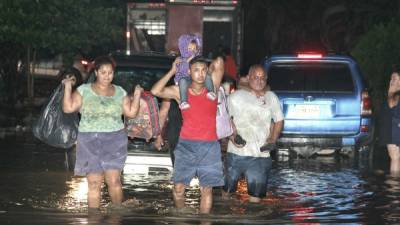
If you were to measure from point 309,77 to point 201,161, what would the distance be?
6936 millimetres

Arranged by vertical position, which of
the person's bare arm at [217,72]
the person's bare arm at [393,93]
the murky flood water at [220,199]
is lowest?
the murky flood water at [220,199]

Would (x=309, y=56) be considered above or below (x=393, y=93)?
above

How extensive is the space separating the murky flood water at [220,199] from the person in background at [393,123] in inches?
12.6

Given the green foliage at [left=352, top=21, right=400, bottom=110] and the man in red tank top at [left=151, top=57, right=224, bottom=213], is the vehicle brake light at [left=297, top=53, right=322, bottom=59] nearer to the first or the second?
the green foliage at [left=352, top=21, right=400, bottom=110]

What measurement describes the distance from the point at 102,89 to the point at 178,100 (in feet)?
2.50

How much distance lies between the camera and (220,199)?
1230 centimetres

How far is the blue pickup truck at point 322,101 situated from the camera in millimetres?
16734

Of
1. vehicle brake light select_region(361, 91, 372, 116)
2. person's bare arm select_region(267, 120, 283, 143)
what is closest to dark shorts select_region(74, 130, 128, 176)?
person's bare arm select_region(267, 120, 283, 143)

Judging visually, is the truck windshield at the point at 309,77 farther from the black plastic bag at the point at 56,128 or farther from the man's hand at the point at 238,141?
the black plastic bag at the point at 56,128

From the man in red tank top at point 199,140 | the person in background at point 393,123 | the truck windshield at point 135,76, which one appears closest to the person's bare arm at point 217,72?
the man in red tank top at point 199,140

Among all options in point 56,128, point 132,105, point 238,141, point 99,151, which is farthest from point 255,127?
point 56,128

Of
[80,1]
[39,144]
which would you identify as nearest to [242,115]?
[39,144]

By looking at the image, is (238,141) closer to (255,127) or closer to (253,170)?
(255,127)

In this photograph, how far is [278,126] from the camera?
1145 cm
